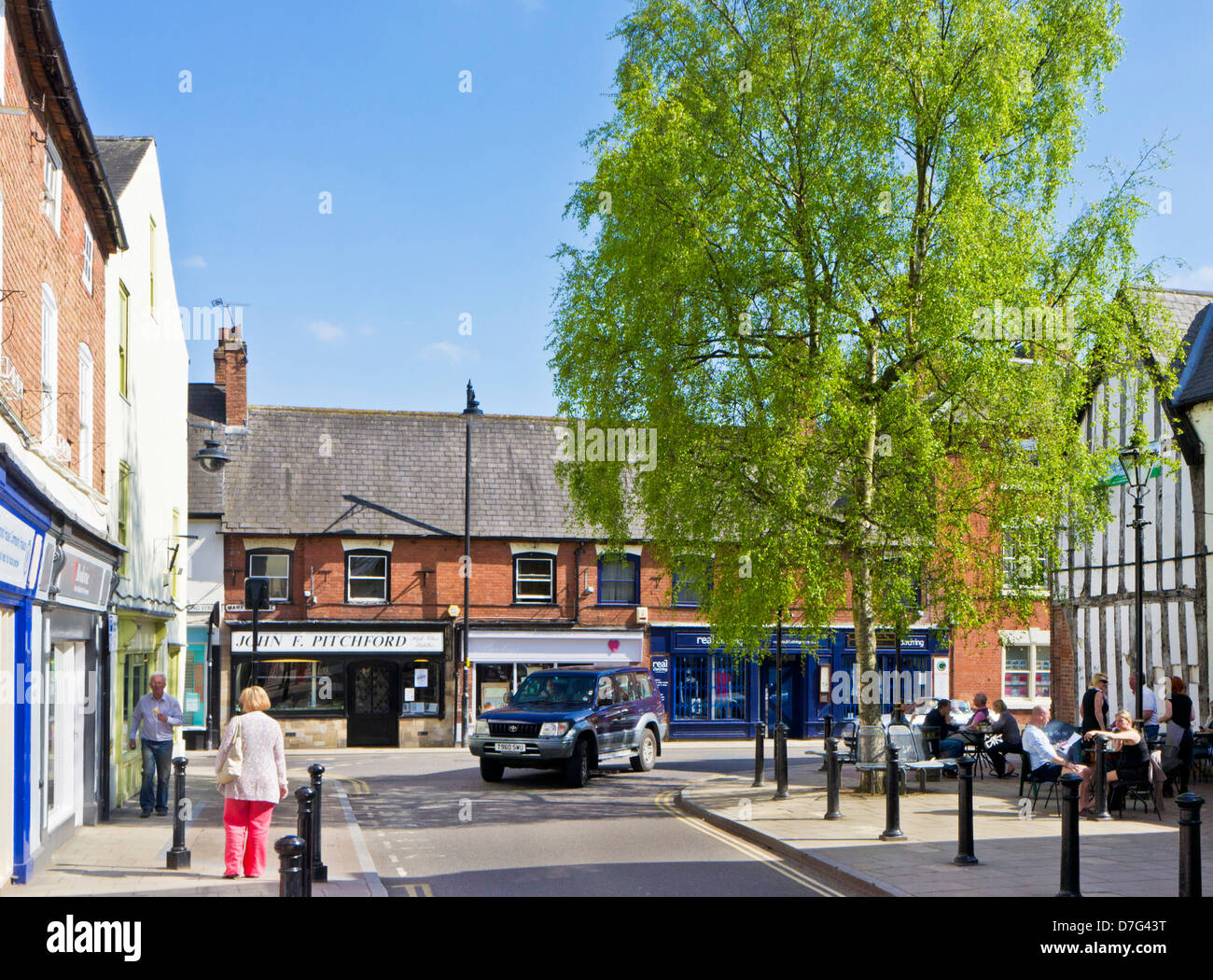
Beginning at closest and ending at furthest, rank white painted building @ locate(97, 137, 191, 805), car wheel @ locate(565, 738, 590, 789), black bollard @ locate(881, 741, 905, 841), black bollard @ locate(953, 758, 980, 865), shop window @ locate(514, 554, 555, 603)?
black bollard @ locate(953, 758, 980, 865)
black bollard @ locate(881, 741, 905, 841)
white painted building @ locate(97, 137, 191, 805)
car wheel @ locate(565, 738, 590, 789)
shop window @ locate(514, 554, 555, 603)

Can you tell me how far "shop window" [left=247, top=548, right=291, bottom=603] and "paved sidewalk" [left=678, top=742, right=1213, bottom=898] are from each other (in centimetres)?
1713

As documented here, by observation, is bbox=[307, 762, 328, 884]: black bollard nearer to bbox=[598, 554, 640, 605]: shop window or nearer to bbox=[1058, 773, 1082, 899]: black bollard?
bbox=[1058, 773, 1082, 899]: black bollard

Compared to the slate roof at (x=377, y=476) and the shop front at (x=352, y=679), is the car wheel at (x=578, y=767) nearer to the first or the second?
the slate roof at (x=377, y=476)

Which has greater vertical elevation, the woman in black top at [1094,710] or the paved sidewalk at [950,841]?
the woman in black top at [1094,710]

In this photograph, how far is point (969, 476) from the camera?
632 inches

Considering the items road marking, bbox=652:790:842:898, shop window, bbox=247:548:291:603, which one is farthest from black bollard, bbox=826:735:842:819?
shop window, bbox=247:548:291:603

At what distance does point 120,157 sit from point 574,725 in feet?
37.6

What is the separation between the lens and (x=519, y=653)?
33219mm

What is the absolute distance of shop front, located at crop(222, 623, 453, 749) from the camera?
31562 mm

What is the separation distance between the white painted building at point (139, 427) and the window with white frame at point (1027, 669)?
23.2m

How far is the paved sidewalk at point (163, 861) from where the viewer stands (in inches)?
401

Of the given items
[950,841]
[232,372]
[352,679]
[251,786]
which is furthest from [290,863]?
[232,372]

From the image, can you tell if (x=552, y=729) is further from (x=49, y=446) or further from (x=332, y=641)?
(x=332, y=641)

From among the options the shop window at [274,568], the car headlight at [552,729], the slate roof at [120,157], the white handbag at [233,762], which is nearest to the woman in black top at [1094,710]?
the car headlight at [552,729]
